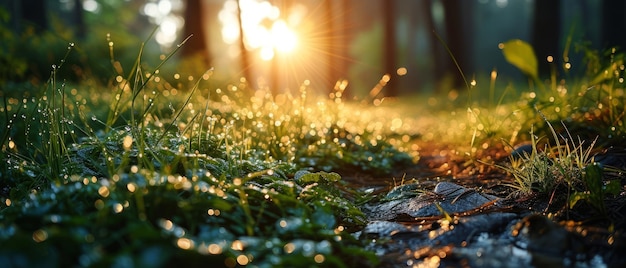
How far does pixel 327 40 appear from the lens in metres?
24.5

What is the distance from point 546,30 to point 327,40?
50.3 feet

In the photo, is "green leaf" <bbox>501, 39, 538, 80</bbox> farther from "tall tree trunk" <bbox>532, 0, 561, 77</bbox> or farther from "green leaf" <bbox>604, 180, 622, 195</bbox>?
"tall tree trunk" <bbox>532, 0, 561, 77</bbox>

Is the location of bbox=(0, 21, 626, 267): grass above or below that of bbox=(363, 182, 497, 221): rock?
above

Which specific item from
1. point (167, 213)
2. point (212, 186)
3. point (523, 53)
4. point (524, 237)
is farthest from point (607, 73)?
point (167, 213)

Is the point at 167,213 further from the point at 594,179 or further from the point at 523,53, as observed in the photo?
the point at 523,53

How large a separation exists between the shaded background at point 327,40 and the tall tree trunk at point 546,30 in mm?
17

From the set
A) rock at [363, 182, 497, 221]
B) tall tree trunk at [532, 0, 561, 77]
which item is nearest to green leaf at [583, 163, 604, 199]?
rock at [363, 182, 497, 221]

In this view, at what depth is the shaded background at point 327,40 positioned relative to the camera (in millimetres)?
9727

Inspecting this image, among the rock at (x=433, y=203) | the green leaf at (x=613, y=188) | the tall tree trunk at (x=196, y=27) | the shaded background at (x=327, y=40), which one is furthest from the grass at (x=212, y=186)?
the tall tree trunk at (x=196, y=27)

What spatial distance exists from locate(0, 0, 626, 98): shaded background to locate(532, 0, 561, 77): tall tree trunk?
0.02m

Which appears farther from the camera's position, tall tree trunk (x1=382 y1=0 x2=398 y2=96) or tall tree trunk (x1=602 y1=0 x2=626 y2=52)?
tall tree trunk (x1=382 y1=0 x2=398 y2=96)

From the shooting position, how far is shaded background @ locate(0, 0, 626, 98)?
9727 mm

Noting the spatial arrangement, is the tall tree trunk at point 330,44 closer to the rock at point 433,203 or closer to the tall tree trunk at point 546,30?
the tall tree trunk at point 546,30

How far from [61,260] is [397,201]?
69.6 inches
